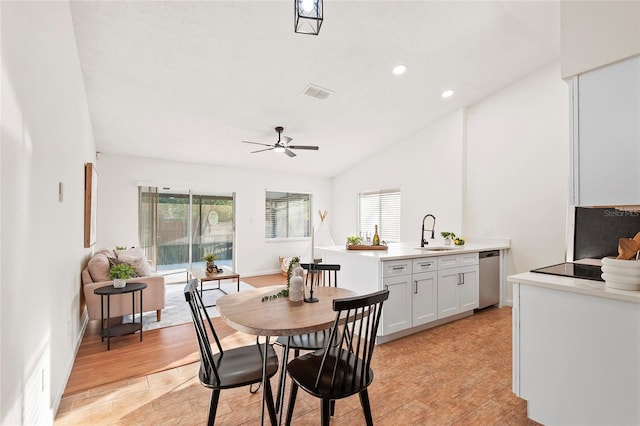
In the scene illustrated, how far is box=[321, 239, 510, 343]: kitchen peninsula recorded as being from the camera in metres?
3.12

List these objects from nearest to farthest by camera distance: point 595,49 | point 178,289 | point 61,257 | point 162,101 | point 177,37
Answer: point 595,49 → point 61,257 → point 177,37 → point 162,101 → point 178,289

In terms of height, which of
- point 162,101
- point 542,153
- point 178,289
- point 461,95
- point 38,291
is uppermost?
point 461,95

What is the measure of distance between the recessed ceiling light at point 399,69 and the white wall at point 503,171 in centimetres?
176

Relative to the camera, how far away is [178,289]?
554cm

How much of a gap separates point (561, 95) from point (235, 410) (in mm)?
5158

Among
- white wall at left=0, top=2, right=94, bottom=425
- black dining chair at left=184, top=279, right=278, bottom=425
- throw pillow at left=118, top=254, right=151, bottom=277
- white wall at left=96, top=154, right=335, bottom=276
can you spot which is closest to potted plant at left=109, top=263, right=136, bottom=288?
throw pillow at left=118, top=254, right=151, bottom=277

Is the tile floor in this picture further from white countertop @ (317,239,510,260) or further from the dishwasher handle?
the dishwasher handle

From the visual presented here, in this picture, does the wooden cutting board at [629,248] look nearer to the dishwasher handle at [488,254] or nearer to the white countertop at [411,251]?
the white countertop at [411,251]

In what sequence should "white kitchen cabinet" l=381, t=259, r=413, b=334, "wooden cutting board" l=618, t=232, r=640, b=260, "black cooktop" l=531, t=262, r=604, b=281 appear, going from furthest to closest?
"white kitchen cabinet" l=381, t=259, r=413, b=334
"black cooktop" l=531, t=262, r=604, b=281
"wooden cutting board" l=618, t=232, r=640, b=260

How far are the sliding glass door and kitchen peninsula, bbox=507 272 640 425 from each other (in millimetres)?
5730

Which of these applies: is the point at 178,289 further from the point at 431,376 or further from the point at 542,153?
the point at 542,153

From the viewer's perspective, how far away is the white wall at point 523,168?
4125mm

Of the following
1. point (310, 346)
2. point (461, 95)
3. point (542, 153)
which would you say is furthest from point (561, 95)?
point (310, 346)

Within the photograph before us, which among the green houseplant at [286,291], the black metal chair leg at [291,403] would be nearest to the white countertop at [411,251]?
the green houseplant at [286,291]
